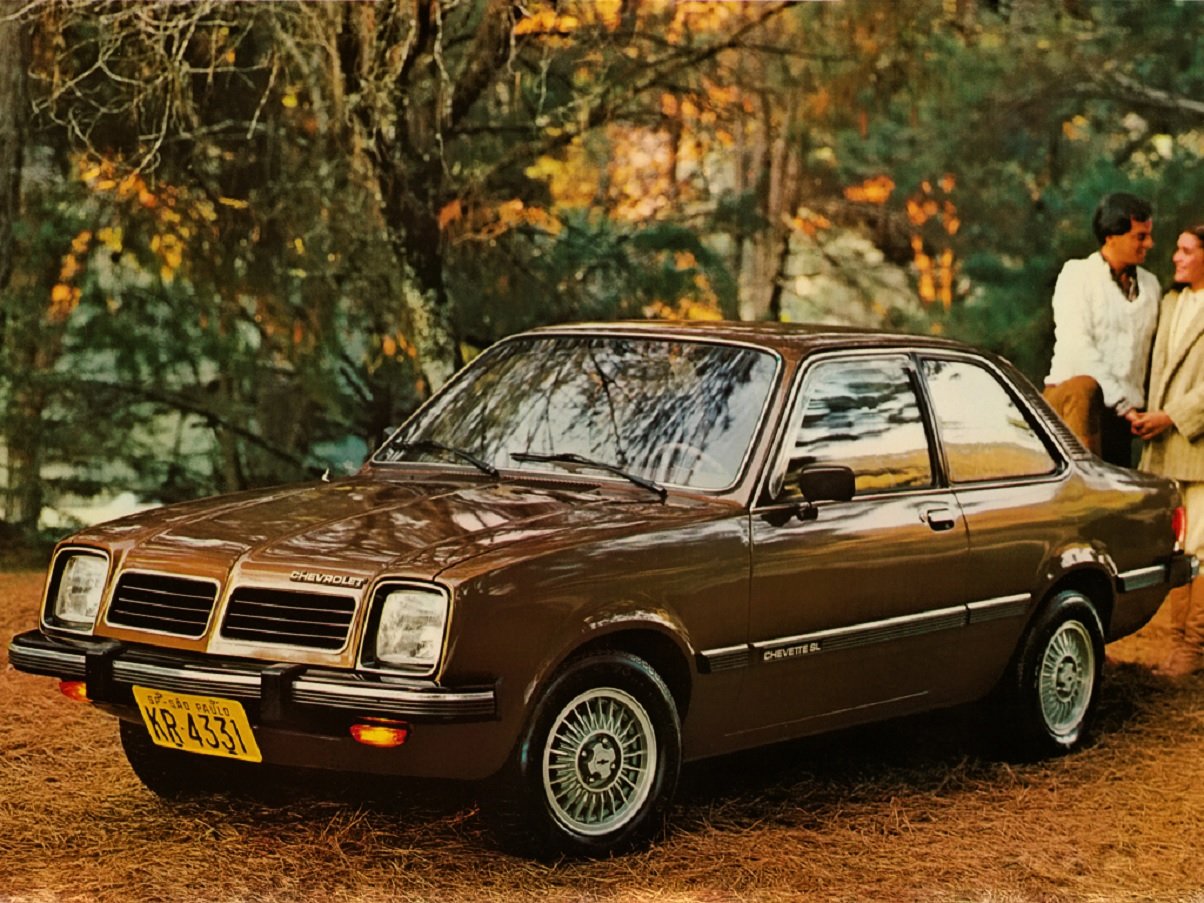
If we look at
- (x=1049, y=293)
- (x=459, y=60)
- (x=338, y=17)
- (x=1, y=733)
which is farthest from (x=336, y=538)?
(x=1049, y=293)

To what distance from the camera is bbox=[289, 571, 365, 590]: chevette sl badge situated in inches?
211

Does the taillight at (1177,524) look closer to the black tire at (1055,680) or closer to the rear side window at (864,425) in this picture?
the black tire at (1055,680)

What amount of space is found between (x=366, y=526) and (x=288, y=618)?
0.47 meters

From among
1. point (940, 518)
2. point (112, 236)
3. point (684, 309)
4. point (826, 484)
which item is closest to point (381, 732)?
point (826, 484)

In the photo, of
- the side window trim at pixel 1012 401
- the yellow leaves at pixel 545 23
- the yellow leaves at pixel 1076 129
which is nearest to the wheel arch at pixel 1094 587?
the side window trim at pixel 1012 401

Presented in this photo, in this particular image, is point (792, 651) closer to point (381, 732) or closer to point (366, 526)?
point (366, 526)

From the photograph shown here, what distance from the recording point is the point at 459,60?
15.2 m

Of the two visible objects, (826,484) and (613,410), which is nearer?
(826,484)

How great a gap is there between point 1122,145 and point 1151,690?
14.4 metres

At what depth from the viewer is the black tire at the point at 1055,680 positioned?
24.4 ft

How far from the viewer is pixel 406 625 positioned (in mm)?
5328

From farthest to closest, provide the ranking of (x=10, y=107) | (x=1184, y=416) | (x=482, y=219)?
(x=482, y=219), (x=10, y=107), (x=1184, y=416)

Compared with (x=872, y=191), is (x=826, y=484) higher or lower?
lower

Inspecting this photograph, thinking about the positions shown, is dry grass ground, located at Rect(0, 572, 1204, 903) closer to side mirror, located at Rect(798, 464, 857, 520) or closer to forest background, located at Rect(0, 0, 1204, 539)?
side mirror, located at Rect(798, 464, 857, 520)
